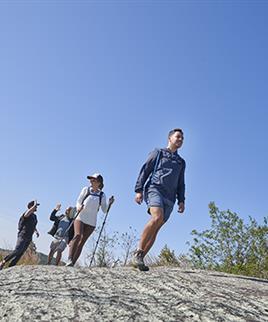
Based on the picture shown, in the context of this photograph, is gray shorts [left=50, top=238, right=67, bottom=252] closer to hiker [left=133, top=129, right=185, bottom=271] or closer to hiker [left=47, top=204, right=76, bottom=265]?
hiker [left=47, top=204, right=76, bottom=265]

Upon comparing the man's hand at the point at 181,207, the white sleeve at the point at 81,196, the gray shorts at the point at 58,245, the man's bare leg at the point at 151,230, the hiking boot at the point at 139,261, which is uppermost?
the white sleeve at the point at 81,196

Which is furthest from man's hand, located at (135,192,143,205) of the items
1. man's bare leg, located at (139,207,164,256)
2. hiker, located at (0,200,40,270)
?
hiker, located at (0,200,40,270)

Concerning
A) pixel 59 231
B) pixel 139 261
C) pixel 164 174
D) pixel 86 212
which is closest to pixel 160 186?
pixel 164 174

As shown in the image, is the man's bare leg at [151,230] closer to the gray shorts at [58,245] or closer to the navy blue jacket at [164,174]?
the navy blue jacket at [164,174]

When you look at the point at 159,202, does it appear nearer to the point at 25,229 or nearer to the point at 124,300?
the point at 124,300

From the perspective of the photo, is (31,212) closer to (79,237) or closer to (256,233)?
(79,237)

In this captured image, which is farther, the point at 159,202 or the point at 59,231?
the point at 59,231

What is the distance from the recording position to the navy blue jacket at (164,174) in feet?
15.1

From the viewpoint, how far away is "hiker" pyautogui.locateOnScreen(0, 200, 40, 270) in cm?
789

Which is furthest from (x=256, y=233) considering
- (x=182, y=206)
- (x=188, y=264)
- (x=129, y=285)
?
(x=129, y=285)

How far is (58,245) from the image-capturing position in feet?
27.9

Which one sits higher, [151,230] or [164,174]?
[164,174]

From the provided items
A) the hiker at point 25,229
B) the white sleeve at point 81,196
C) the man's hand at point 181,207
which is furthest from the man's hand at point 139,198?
the hiker at point 25,229

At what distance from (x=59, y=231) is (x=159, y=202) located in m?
4.91
